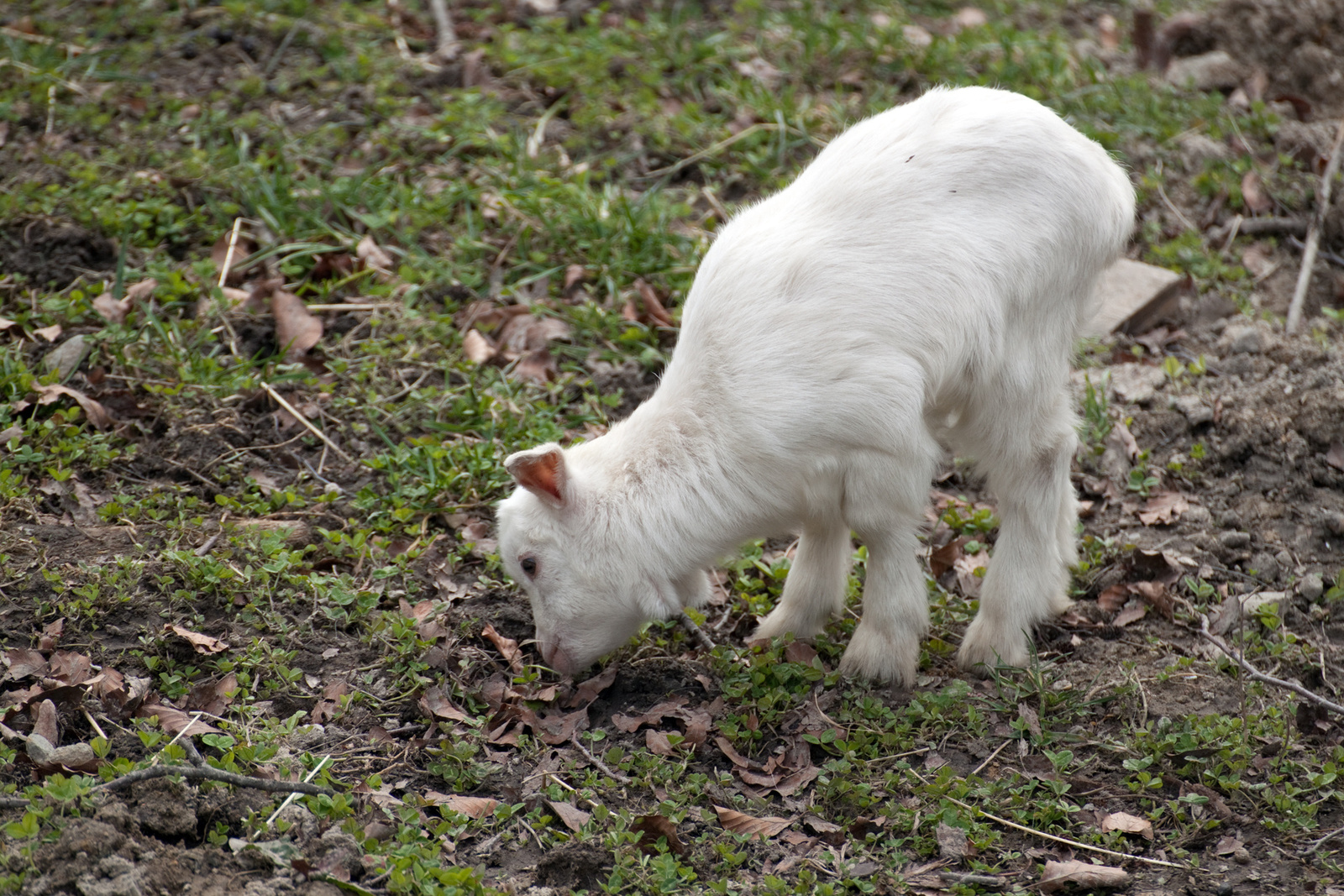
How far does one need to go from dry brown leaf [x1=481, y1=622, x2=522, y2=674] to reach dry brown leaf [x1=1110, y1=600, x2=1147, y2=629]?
2415mm

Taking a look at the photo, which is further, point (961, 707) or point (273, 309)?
point (273, 309)

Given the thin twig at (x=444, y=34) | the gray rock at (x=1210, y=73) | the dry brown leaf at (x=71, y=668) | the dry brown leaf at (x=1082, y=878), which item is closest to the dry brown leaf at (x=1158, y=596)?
the dry brown leaf at (x=1082, y=878)

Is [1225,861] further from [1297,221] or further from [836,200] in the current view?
[1297,221]

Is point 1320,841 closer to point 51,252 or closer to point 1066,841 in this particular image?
point 1066,841

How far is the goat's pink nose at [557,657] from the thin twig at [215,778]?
38.3 inches

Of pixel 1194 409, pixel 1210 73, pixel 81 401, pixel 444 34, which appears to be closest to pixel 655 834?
pixel 81 401

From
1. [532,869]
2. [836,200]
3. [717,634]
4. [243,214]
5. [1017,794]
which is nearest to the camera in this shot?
[532,869]

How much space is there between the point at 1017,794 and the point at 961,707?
50 centimetres

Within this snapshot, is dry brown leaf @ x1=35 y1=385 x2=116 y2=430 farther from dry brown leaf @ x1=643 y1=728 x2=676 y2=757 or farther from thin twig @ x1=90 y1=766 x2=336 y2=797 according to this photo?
dry brown leaf @ x1=643 y1=728 x2=676 y2=757

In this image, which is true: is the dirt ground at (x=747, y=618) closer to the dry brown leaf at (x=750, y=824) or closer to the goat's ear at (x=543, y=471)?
the dry brown leaf at (x=750, y=824)

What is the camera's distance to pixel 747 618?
4949 mm

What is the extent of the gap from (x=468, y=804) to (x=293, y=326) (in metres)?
3.09

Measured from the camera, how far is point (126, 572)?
4.26 meters

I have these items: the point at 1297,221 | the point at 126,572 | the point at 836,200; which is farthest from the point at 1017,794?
the point at 1297,221
